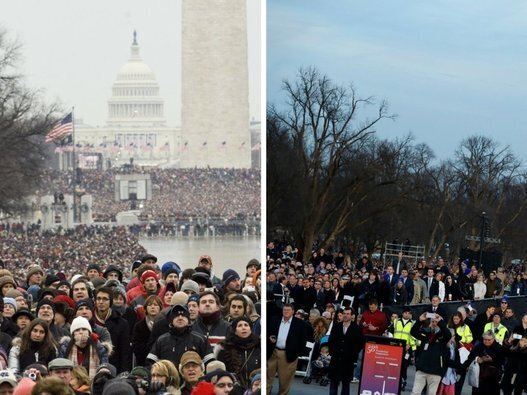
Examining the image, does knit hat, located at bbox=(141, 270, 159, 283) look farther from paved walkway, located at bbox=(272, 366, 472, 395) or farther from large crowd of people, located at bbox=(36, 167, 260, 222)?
large crowd of people, located at bbox=(36, 167, 260, 222)

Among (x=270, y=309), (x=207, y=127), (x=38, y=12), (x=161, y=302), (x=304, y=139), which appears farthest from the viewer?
(x=38, y=12)

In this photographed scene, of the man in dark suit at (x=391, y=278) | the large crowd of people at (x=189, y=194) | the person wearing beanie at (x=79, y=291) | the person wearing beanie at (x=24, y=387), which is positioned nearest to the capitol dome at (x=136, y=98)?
the large crowd of people at (x=189, y=194)

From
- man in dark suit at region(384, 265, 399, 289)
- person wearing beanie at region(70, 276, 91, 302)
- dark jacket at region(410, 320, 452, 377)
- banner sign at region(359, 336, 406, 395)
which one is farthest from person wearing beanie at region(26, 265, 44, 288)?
man in dark suit at region(384, 265, 399, 289)

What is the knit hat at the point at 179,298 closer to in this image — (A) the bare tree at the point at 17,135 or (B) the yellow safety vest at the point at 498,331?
(B) the yellow safety vest at the point at 498,331

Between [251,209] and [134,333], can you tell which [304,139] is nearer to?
[134,333]

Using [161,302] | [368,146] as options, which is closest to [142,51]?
[368,146]

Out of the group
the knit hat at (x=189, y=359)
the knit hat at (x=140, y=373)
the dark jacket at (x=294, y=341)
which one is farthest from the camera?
the dark jacket at (x=294, y=341)

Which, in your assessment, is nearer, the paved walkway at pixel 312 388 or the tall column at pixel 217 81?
the paved walkway at pixel 312 388
